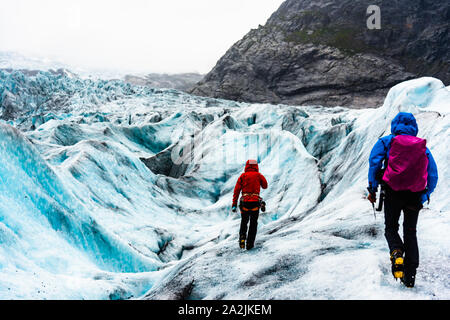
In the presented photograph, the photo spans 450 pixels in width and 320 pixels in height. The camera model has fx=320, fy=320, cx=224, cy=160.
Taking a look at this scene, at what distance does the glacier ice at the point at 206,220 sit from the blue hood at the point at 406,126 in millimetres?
1541

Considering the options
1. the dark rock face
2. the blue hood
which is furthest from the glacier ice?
the dark rock face

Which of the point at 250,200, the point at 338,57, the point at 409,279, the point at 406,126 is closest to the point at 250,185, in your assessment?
the point at 250,200

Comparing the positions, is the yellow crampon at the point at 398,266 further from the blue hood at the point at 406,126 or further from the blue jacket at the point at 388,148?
the blue hood at the point at 406,126

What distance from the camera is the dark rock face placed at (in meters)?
82.8

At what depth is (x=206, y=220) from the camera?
12.6 metres

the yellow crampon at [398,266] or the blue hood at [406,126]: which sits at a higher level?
the blue hood at [406,126]

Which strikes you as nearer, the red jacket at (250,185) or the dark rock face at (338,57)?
the red jacket at (250,185)

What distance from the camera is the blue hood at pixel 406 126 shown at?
3.53m

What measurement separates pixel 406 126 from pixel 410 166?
0.49 m

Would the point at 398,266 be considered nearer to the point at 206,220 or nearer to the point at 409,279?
the point at 409,279

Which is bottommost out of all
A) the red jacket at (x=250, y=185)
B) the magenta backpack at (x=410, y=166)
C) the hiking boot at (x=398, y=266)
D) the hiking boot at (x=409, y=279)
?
the hiking boot at (x=409, y=279)

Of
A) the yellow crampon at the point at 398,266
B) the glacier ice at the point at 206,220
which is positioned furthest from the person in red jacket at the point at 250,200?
the yellow crampon at the point at 398,266

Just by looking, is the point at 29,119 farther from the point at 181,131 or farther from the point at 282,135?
the point at 282,135
